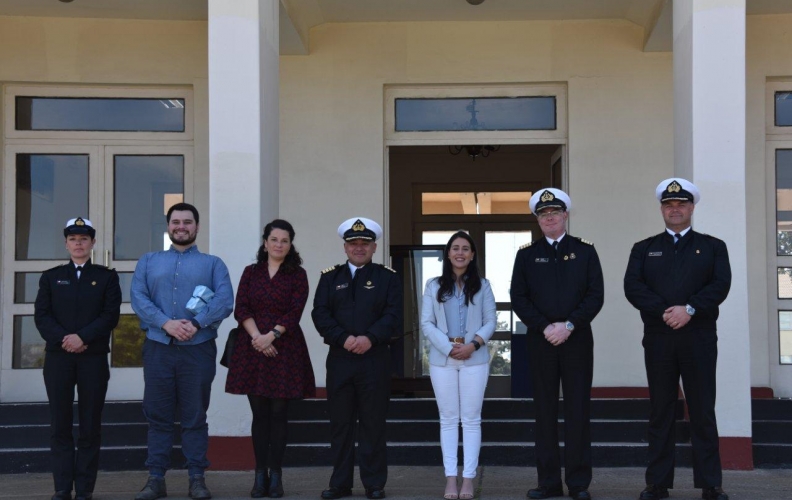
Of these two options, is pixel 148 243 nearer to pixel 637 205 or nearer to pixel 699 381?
pixel 637 205

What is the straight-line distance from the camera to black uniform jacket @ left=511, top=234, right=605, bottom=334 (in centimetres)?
Result: 588

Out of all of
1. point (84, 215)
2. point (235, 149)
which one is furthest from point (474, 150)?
point (235, 149)

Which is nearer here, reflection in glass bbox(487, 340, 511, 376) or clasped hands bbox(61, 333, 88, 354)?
clasped hands bbox(61, 333, 88, 354)

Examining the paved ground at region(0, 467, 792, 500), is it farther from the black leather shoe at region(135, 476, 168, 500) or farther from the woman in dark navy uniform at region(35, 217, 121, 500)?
the woman in dark navy uniform at region(35, 217, 121, 500)

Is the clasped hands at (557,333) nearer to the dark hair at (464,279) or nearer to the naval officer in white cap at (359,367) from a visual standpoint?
the dark hair at (464,279)

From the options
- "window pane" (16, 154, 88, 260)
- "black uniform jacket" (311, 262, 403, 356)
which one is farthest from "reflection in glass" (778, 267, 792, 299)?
"window pane" (16, 154, 88, 260)

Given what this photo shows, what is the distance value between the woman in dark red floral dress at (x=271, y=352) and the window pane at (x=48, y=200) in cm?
342

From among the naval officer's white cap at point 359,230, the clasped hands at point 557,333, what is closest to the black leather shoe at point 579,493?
the clasped hands at point 557,333

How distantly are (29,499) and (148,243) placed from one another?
3158 mm

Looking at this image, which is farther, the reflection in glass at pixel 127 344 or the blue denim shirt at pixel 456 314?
the reflection in glass at pixel 127 344

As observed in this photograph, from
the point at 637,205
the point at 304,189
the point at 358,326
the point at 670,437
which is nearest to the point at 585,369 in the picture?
the point at 670,437

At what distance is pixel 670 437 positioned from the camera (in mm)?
5789

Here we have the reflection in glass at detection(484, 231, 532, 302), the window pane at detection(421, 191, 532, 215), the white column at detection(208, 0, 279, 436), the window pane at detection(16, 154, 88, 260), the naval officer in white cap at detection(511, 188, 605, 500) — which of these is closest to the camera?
the naval officer in white cap at detection(511, 188, 605, 500)

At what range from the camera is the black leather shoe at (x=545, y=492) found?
5.93 metres
